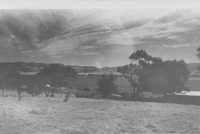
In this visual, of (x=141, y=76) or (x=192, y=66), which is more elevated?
(x=192, y=66)

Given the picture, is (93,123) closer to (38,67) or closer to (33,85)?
(38,67)

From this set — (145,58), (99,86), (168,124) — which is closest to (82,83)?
(99,86)

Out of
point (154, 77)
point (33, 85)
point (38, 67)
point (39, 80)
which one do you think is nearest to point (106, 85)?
point (154, 77)

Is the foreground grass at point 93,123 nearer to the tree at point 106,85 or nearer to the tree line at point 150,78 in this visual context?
the tree at point 106,85

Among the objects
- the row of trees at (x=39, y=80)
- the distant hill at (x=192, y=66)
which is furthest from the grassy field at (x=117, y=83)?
the distant hill at (x=192, y=66)

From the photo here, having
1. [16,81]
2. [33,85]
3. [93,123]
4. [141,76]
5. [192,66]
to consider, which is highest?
[192,66]

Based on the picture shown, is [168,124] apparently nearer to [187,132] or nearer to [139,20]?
[187,132]
